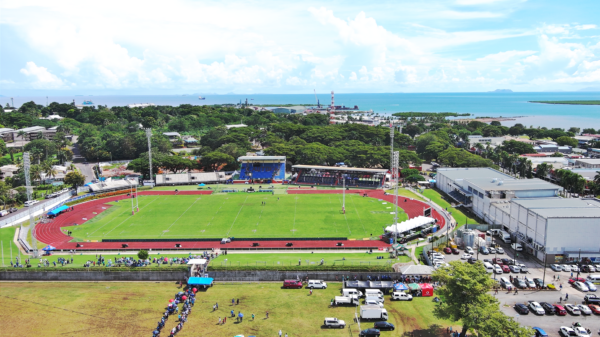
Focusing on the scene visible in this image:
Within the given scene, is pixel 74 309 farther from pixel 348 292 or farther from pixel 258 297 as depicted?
pixel 348 292

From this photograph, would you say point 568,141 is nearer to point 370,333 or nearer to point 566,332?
point 566,332

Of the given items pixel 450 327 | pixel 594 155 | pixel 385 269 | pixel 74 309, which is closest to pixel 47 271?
pixel 74 309

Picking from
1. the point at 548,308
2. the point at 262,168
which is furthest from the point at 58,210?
the point at 548,308

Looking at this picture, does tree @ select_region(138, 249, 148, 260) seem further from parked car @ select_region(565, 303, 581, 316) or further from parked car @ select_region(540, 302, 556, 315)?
parked car @ select_region(565, 303, 581, 316)

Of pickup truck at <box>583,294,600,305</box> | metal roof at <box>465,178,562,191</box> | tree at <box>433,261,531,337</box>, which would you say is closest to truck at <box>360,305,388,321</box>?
tree at <box>433,261,531,337</box>

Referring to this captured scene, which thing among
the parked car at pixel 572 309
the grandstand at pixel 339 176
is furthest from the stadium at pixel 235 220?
the parked car at pixel 572 309

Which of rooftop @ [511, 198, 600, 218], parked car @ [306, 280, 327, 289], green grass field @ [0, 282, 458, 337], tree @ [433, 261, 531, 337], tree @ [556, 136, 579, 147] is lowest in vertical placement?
green grass field @ [0, 282, 458, 337]

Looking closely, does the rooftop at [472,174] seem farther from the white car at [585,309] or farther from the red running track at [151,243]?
the white car at [585,309]
